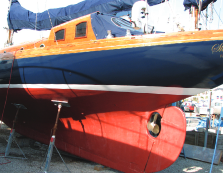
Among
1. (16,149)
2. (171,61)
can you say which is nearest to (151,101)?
(171,61)

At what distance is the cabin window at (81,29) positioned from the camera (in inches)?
180

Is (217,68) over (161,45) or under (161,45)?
under

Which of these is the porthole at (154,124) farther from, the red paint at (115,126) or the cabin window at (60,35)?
the cabin window at (60,35)

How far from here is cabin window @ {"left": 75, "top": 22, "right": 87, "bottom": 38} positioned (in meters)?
4.57

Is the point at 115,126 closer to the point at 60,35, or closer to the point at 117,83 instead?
the point at 117,83

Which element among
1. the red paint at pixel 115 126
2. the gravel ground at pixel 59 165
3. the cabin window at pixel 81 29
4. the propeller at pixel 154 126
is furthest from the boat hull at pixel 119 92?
the cabin window at pixel 81 29

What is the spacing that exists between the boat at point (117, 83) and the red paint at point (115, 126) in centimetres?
2

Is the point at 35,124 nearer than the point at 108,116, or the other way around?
the point at 108,116

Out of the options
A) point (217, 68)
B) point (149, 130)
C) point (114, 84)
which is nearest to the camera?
point (217, 68)

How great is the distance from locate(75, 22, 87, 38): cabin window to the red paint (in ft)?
4.23

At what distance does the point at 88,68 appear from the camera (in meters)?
3.89

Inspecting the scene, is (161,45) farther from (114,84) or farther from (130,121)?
(130,121)

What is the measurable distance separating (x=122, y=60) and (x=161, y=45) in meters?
0.68

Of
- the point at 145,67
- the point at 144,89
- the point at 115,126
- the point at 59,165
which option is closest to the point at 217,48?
the point at 145,67
